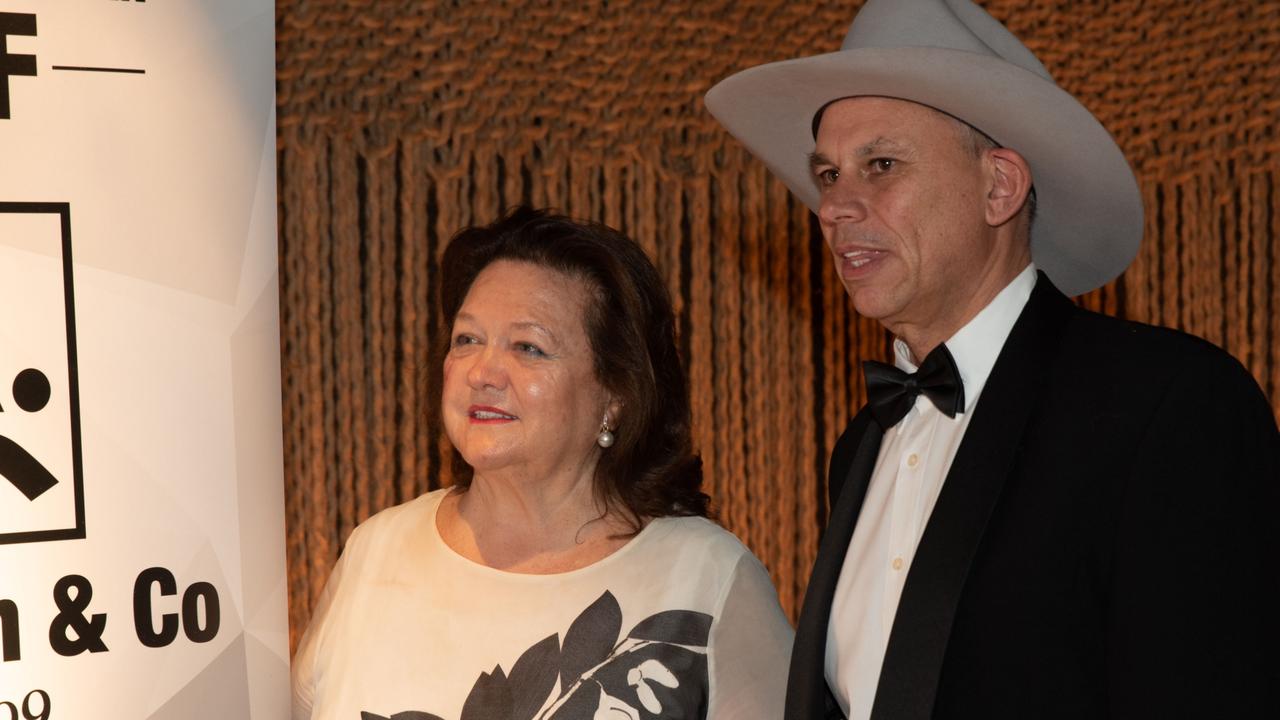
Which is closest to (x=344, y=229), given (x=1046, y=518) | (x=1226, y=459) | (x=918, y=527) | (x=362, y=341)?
(x=362, y=341)

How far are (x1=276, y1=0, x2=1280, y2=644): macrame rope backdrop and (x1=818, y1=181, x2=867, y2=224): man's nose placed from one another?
3.29ft

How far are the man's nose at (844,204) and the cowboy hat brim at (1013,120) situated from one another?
136mm

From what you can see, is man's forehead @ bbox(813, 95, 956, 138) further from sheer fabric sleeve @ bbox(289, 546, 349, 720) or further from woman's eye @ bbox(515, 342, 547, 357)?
sheer fabric sleeve @ bbox(289, 546, 349, 720)

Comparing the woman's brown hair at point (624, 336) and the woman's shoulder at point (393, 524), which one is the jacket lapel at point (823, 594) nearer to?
the woman's brown hair at point (624, 336)

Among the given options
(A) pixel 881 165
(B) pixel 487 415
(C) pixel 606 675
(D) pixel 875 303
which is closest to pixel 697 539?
(C) pixel 606 675

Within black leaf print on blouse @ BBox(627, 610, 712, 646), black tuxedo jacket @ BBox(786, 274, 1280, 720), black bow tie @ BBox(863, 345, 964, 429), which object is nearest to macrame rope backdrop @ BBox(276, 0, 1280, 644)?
black leaf print on blouse @ BBox(627, 610, 712, 646)

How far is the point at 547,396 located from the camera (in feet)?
6.72

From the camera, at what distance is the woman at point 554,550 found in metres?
1.97

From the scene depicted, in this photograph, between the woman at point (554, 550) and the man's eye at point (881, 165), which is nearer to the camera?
the man's eye at point (881, 165)

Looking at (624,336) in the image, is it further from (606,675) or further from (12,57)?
(12,57)

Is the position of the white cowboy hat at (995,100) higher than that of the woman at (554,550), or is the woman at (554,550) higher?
the white cowboy hat at (995,100)

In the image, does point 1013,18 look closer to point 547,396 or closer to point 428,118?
point 428,118

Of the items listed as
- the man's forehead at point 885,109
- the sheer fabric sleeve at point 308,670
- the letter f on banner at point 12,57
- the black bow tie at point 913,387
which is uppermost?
the letter f on banner at point 12,57

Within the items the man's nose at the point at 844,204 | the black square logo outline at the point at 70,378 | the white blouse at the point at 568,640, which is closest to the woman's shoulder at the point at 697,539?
the white blouse at the point at 568,640
